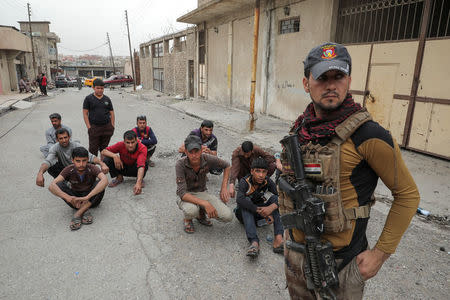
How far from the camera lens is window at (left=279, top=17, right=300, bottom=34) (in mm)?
8953

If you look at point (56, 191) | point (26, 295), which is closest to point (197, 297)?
point (26, 295)

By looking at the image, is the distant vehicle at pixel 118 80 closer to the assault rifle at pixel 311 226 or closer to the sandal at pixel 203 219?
the sandal at pixel 203 219

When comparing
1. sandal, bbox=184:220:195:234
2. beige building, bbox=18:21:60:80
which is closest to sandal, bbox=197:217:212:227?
sandal, bbox=184:220:195:234

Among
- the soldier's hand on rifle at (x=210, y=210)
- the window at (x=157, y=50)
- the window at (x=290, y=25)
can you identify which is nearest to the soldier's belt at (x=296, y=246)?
the soldier's hand on rifle at (x=210, y=210)

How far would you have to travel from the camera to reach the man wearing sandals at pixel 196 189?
3.21 m

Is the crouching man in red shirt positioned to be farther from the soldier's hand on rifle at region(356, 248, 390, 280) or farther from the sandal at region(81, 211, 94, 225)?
the soldier's hand on rifle at region(356, 248, 390, 280)

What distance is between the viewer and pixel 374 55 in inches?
247

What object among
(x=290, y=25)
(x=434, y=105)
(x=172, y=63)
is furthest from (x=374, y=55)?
(x=172, y=63)

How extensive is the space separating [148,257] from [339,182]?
2.16m

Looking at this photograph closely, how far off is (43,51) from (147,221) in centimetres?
4784

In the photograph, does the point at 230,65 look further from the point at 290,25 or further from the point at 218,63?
the point at 290,25

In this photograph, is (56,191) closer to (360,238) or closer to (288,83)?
(360,238)

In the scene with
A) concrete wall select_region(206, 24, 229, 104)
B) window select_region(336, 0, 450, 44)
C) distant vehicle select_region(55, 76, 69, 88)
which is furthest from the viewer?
distant vehicle select_region(55, 76, 69, 88)

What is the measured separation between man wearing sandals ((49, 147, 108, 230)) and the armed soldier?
2835 mm
